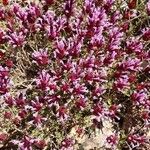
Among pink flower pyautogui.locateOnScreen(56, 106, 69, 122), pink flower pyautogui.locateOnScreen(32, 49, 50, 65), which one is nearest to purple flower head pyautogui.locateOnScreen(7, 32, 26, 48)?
pink flower pyautogui.locateOnScreen(32, 49, 50, 65)

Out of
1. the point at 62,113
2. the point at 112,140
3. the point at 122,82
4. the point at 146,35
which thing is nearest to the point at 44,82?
the point at 62,113

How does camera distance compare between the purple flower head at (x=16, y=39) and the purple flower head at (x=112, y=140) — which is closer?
the purple flower head at (x=16, y=39)

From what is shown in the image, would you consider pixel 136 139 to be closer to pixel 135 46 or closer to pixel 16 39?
pixel 135 46

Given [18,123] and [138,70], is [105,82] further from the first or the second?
[18,123]

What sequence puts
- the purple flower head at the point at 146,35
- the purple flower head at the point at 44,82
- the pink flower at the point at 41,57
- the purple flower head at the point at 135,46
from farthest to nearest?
the purple flower head at the point at 146,35
the purple flower head at the point at 135,46
the pink flower at the point at 41,57
the purple flower head at the point at 44,82

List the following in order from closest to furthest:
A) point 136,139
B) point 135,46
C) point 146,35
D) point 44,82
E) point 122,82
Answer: point 44,82, point 122,82, point 136,139, point 135,46, point 146,35

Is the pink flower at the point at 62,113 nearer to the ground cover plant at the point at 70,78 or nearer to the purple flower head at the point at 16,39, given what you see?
the ground cover plant at the point at 70,78

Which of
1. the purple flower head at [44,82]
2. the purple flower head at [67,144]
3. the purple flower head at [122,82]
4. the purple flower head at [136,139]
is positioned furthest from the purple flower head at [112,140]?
the purple flower head at [44,82]

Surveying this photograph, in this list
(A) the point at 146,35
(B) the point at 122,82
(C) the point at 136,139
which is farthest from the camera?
(A) the point at 146,35

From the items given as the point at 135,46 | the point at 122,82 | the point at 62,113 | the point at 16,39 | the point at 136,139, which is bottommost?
the point at 136,139

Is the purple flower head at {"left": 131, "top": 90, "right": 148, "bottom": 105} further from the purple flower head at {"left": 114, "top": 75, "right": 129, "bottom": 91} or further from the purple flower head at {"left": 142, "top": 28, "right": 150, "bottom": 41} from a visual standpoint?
the purple flower head at {"left": 142, "top": 28, "right": 150, "bottom": 41}
